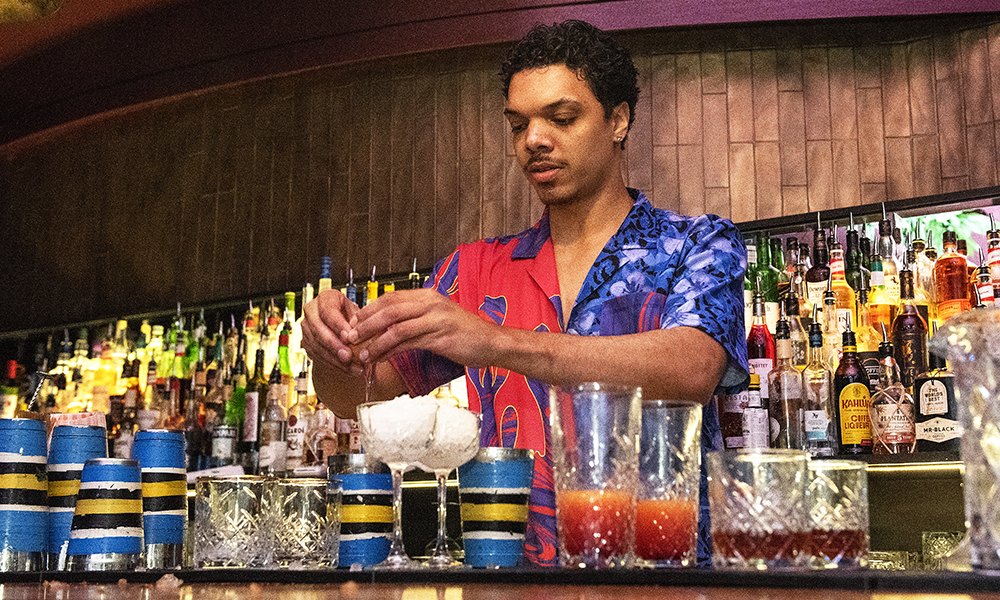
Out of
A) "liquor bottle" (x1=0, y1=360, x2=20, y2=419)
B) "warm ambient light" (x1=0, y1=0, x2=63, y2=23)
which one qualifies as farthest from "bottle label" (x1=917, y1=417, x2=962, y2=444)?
"liquor bottle" (x1=0, y1=360, x2=20, y2=419)

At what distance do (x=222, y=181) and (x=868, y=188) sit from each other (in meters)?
2.56

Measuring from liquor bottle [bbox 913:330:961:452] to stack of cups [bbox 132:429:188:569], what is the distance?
1800 mm

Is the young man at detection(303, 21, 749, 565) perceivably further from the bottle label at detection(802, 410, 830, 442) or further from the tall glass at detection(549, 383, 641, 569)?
the bottle label at detection(802, 410, 830, 442)

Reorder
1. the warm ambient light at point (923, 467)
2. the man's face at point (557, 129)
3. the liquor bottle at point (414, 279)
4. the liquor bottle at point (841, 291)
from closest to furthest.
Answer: the man's face at point (557, 129) → the warm ambient light at point (923, 467) → the liquor bottle at point (841, 291) → the liquor bottle at point (414, 279)

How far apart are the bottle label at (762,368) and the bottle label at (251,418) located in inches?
74.3

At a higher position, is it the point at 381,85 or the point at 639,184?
the point at 381,85

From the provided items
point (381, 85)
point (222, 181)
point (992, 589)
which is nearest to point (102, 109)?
point (222, 181)

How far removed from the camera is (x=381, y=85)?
3.89 meters

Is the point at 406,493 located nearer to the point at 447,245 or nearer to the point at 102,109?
the point at 447,245

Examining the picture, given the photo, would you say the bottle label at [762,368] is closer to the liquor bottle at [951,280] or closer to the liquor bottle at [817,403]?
the liquor bottle at [817,403]

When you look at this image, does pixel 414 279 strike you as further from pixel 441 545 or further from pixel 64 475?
pixel 441 545

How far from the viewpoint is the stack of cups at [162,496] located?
129 cm

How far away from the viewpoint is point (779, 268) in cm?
302

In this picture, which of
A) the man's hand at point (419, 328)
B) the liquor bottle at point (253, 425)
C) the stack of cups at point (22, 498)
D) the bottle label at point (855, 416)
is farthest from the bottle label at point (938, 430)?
the liquor bottle at point (253, 425)
